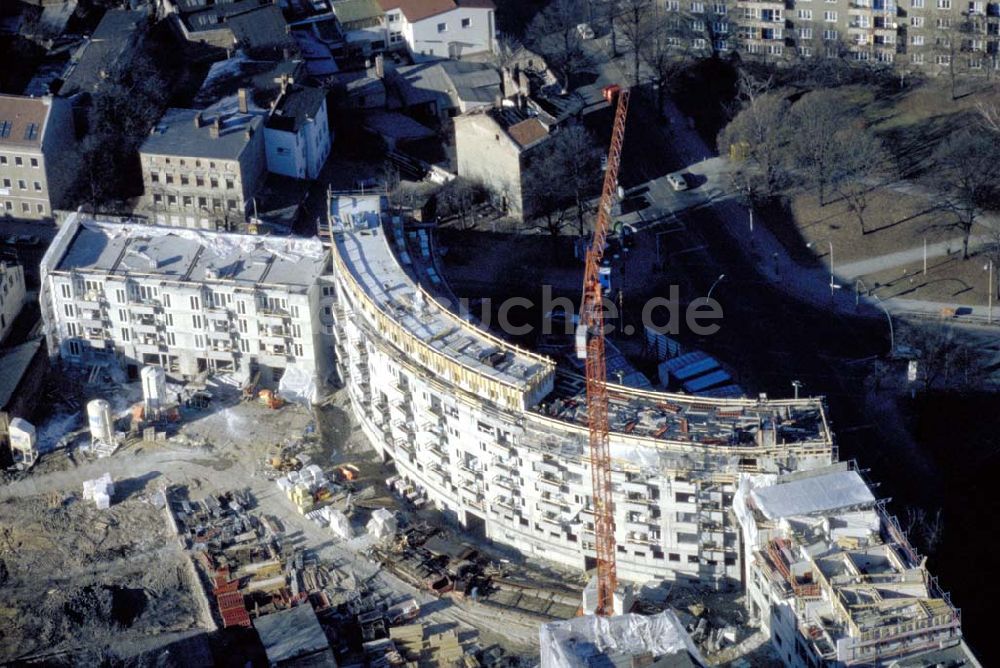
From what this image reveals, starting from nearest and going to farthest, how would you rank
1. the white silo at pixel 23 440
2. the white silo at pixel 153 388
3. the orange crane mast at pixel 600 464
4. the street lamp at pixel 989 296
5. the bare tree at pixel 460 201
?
the orange crane mast at pixel 600 464 < the white silo at pixel 23 440 < the white silo at pixel 153 388 < the street lamp at pixel 989 296 < the bare tree at pixel 460 201

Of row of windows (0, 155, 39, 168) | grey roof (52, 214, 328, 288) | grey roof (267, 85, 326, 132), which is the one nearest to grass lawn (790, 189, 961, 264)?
grey roof (267, 85, 326, 132)

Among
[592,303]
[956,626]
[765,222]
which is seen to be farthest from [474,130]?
[956,626]

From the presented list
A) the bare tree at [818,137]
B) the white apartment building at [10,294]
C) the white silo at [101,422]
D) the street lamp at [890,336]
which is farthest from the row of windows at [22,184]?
the street lamp at [890,336]

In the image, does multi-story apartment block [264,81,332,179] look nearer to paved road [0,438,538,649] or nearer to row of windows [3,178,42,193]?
row of windows [3,178,42,193]

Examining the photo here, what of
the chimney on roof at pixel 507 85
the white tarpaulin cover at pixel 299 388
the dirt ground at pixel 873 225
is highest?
the chimney on roof at pixel 507 85

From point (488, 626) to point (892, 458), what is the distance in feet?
115

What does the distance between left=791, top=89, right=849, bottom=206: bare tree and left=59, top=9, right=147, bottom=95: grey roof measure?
2477 inches

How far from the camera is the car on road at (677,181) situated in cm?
19038

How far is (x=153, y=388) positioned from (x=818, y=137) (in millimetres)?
64341

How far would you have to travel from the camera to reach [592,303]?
473 ft

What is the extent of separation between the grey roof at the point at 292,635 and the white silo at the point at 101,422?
2731 cm

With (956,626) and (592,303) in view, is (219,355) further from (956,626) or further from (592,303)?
(956,626)

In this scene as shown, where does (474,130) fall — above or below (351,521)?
above

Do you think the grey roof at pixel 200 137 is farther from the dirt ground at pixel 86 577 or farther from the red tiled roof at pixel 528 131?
the dirt ground at pixel 86 577
